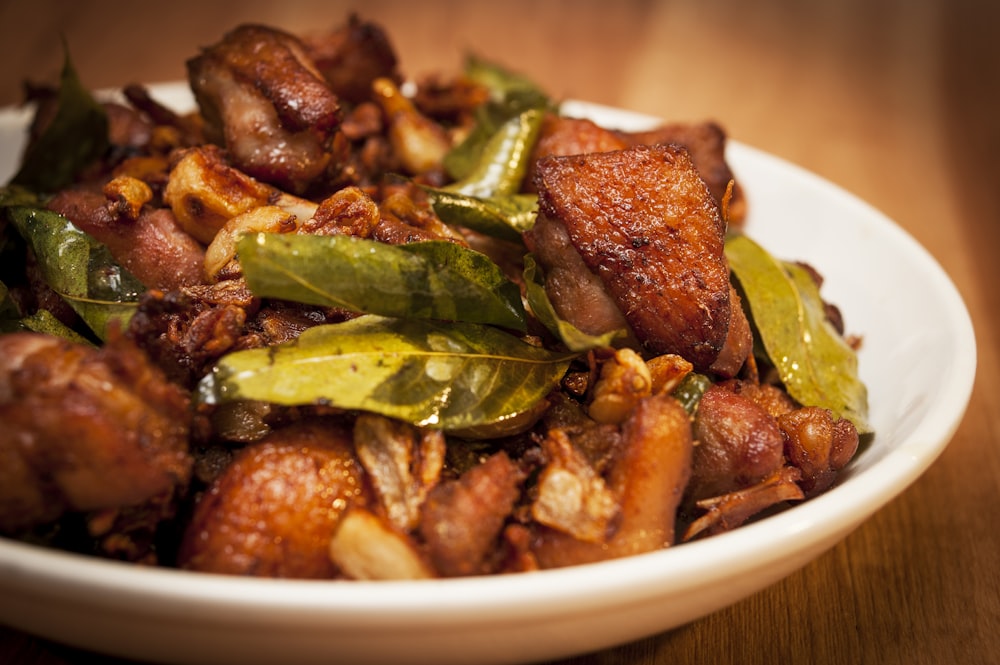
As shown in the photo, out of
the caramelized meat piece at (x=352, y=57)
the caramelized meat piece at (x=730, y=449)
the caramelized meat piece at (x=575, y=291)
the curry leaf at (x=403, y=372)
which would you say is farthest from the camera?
the caramelized meat piece at (x=352, y=57)

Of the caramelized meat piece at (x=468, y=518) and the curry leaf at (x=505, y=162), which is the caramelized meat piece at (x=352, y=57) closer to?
the curry leaf at (x=505, y=162)

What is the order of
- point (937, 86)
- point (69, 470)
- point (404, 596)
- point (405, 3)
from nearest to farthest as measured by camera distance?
point (404, 596), point (69, 470), point (937, 86), point (405, 3)

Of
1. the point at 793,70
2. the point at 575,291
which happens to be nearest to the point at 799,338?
the point at 575,291

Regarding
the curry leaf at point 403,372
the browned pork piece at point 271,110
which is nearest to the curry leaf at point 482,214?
the browned pork piece at point 271,110

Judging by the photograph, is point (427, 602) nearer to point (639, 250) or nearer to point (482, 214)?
point (639, 250)

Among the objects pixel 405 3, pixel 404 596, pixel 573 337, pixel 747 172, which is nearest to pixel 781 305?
pixel 573 337

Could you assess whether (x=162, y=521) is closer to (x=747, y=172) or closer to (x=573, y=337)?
(x=573, y=337)
